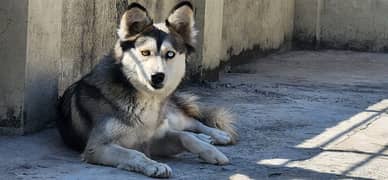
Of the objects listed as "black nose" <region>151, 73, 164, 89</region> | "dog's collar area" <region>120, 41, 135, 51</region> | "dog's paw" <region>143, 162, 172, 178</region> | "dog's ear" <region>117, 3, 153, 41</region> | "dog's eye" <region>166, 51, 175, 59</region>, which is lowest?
"dog's paw" <region>143, 162, 172, 178</region>

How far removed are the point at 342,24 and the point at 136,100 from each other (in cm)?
1079

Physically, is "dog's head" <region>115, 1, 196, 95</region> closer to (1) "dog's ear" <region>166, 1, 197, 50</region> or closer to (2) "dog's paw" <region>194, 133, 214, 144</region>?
(1) "dog's ear" <region>166, 1, 197, 50</region>

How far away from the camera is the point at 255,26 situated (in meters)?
14.0

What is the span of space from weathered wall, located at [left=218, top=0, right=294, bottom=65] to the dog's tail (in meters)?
4.94

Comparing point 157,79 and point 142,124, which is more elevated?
point 157,79

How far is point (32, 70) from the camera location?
688 cm

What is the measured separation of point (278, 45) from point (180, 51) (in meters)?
9.48

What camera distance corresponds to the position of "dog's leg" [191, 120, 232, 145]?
22.8ft

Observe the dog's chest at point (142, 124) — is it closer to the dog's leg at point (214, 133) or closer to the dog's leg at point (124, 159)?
the dog's leg at point (124, 159)

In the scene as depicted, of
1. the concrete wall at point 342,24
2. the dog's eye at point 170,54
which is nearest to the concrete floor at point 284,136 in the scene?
the dog's eye at point 170,54

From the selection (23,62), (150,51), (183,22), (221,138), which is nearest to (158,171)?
(150,51)

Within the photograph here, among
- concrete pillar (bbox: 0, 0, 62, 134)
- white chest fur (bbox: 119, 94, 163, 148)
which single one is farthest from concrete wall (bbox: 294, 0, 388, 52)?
white chest fur (bbox: 119, 94, 163, 148)

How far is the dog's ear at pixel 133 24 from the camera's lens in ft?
20.0

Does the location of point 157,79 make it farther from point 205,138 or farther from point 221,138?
point 221,138
